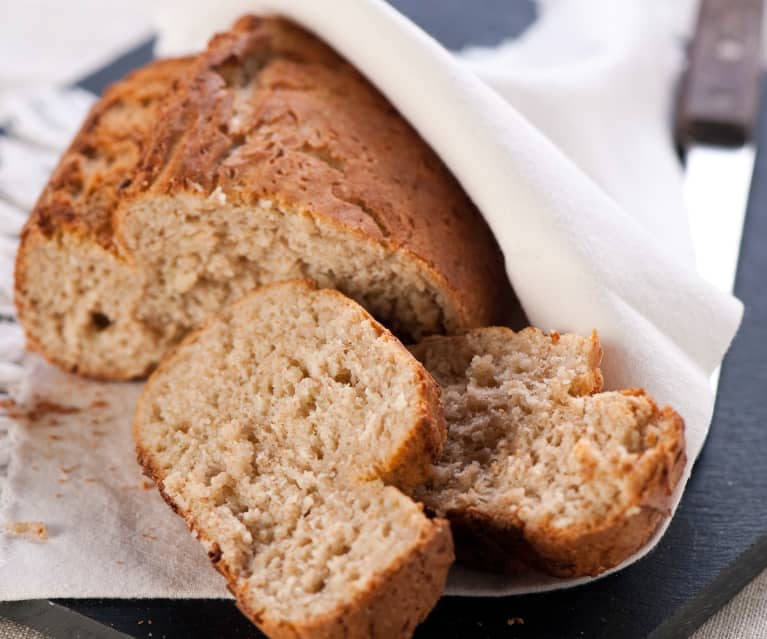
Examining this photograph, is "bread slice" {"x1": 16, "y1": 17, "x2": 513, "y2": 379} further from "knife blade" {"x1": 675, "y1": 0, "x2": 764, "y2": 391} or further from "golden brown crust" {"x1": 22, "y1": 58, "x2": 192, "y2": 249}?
"knife blade" {"x1": 675, "y1": 0, "x2": 764, "y2": 391}

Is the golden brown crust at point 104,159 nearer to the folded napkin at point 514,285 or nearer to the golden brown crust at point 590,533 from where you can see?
the folded napkin at point 514,285

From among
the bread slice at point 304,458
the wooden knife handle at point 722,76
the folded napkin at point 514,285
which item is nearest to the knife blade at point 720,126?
the wooden knife handle at point 722,76

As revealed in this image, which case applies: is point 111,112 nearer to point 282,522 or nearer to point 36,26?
point 282,522

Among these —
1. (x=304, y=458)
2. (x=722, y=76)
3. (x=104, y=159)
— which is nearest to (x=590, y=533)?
(x=304, y=458)

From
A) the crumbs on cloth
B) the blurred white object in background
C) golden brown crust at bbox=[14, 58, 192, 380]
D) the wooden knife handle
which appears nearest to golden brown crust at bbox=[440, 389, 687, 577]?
the crumbs on cloth

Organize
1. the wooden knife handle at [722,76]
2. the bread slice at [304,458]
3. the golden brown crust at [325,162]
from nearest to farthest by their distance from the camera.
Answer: the bread slice at [304,458]
the golden brown crust at [325,162]
the wooden knife handle at [722,76]

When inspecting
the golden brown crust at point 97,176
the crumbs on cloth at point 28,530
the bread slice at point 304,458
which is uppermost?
the golden brown crust at point 97,176
